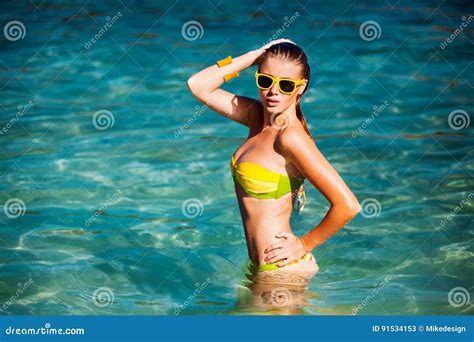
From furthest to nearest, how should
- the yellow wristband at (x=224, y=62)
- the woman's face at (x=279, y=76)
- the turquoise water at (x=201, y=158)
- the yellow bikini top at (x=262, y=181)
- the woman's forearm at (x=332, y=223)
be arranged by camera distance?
1. the turquoise water at (x=201, y=158)
2. the yellow wristband at (x=224, y=62)
3. the yellow bikini top at (x=262, y=181)
4. the woman's face at (x=279, y=76)
5. the woman's forearm at (x=332, y=223)

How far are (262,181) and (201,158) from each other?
3805mm

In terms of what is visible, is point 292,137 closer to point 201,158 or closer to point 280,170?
point 280,170

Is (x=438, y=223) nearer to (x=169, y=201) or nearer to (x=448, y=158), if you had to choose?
(x=448, y=158)

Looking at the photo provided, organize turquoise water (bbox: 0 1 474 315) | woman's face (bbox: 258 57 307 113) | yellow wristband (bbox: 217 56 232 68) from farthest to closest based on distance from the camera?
turquoise water (bbox: 0 1 474 315) → yellow wristband (bbox: 217 56 232 68) → woman's face (bbox: 258 57 307 113)

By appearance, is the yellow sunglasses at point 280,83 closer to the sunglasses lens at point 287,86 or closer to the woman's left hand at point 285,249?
the sunglasses lens at point 287,86

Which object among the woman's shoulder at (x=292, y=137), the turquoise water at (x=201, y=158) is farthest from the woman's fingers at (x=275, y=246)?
the woman's shoulder at (x=292, y=137)

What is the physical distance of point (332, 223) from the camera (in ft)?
17.9

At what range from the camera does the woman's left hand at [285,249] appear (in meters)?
5.64

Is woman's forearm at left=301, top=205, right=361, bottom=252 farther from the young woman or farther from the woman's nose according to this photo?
the woman's nose

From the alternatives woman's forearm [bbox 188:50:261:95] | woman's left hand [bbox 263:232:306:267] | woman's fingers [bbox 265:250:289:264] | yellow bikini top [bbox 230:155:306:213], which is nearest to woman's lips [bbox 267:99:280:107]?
yellow bikini top [bbox 230:155:306:213]

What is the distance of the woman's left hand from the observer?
5.64m

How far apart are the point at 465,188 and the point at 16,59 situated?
640cm

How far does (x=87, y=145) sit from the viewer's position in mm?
9766

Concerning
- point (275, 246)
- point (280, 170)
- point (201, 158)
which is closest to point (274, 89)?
point (280, 170)
